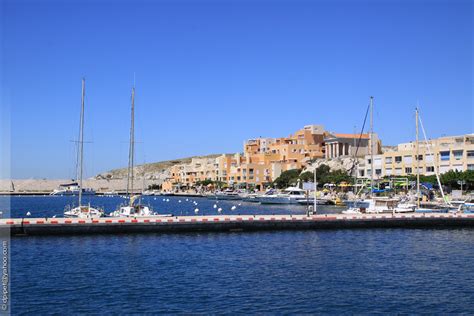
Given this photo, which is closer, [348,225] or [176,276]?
[176,276]

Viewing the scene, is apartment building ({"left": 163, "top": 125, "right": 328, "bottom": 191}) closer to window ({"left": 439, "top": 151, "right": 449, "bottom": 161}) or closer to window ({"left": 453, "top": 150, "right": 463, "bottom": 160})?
window ({"left": 439, "top": 151, "right": 449, "bottom": 161})

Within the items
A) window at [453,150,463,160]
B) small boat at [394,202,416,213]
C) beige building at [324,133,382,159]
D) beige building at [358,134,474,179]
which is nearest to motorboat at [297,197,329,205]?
beige building at [358,134,474,179]

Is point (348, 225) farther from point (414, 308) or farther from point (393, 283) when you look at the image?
point (414, 308)

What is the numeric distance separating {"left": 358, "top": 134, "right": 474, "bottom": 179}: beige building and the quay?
46.2 metres

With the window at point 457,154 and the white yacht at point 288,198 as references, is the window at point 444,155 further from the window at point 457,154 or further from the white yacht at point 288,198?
the white yacht at point 288,198

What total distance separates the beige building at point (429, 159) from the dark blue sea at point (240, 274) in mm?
64802

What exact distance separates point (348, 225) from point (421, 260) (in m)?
17.3

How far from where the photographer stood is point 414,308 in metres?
23.2

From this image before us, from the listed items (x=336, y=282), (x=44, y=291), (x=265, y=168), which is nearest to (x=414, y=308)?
(x=336, y=282)

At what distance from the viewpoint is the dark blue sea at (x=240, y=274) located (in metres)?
23.5

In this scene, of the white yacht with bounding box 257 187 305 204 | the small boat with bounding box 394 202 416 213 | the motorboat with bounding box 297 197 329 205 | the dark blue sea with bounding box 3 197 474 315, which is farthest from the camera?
the white yacht with bounding box 257 187 305 204

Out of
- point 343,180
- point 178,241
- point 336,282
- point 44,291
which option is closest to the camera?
point 44,291

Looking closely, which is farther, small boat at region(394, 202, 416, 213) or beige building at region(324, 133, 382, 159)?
beige building at region(324, 133, 382, 159)

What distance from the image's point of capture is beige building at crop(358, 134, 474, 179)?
107750mm
